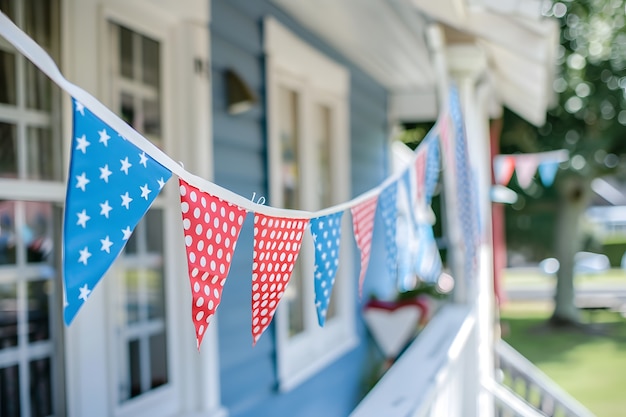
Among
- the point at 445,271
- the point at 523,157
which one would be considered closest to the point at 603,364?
the point at 523,157

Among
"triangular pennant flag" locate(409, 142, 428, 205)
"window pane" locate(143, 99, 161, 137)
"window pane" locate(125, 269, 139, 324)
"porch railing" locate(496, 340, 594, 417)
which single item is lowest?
"porch railing" locate(496, 340, 594, 417)

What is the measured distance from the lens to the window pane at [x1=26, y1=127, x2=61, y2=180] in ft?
6.87

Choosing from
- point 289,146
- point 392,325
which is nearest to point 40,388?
point 289,146

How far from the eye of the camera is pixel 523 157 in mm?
8812

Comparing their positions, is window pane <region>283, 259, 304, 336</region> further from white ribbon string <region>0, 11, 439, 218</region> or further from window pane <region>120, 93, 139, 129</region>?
white ribbon string <region>0, 11, 439, 218</region>

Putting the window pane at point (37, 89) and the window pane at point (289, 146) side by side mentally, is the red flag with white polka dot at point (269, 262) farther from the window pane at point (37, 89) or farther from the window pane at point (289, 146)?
the window pane at point (289, 146)

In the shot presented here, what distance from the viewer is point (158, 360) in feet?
8.21

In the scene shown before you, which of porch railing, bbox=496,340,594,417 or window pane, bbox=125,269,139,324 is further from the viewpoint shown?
porch railing, bbox=496,340,594,417

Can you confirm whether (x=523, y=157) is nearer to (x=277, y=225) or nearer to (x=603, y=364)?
(x=603, y=364)

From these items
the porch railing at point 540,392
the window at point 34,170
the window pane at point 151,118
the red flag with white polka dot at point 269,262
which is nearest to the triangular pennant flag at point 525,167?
the porch railing at point 540,392

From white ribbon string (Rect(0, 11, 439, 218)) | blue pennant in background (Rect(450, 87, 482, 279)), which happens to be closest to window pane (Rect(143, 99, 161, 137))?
blue pennant in background (Rect(450, 87, 482, 279))

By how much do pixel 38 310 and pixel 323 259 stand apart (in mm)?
1384

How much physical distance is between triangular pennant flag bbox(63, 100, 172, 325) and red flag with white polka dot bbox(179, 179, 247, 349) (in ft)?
0.32

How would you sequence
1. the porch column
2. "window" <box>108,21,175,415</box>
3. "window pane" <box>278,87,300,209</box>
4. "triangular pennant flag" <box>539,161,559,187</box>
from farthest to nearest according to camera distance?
"triangular pennant flag" <box>539,161,559,187</box> → "window pane" <box>278,87,300,209</box> → the porch column → "window" <box>108,21,175,415</box>
